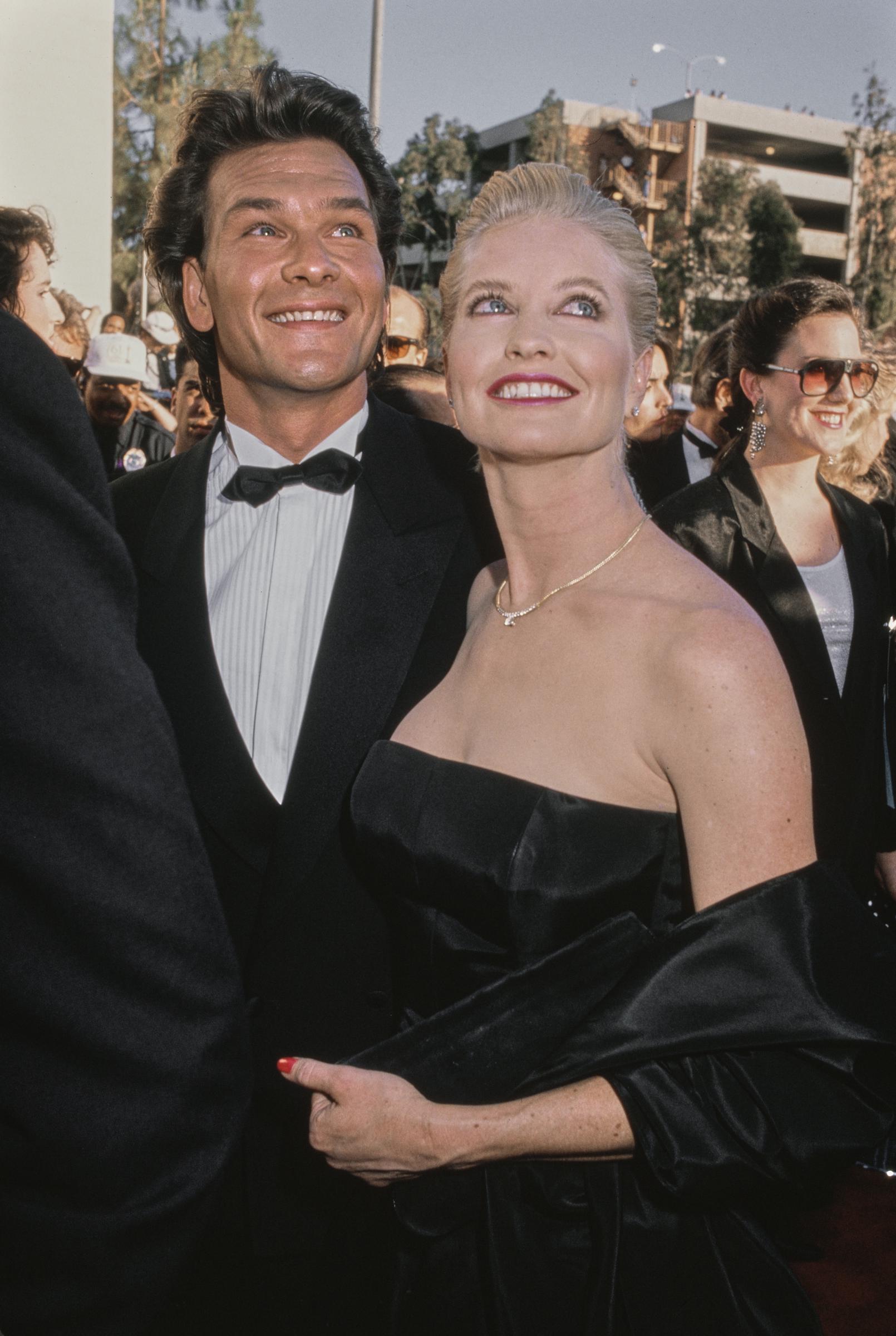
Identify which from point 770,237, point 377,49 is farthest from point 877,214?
point 377,49

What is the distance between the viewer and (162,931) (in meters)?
0.79

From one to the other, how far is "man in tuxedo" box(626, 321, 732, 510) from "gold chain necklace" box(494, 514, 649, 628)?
9.85 ft

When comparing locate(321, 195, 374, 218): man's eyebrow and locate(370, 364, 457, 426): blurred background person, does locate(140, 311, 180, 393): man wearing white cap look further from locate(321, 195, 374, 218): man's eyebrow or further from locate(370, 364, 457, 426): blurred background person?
locate(321, 195, 374, 218): man's eyebrow

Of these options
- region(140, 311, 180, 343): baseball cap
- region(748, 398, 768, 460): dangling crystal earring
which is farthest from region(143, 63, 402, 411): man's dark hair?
region(140, 311, 180, 343): baseball cap

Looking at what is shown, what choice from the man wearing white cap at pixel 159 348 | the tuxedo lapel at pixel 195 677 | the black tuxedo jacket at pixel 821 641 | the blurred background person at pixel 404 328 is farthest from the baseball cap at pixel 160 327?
the tuxedo lapel at pixel 195 677

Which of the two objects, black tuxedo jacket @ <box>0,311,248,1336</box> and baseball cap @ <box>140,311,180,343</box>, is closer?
black tuxedo jacket @ <box>0,311,248,1336</box>

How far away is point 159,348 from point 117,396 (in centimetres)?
336

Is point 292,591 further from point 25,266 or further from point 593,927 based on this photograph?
point 593,927

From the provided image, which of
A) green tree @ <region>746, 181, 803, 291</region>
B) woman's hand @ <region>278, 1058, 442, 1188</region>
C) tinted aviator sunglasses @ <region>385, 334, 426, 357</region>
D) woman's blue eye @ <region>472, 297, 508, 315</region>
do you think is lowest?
woman's hand @ <region>278, 1058, 442, 1188</region>

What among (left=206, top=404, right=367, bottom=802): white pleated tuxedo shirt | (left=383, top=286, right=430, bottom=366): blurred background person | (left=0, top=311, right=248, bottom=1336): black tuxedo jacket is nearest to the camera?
(left=0, top=311, right=248, bottom=1336): black tuxedo jacket

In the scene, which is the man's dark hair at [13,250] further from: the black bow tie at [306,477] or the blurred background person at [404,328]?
the blurred background person at [404,328]

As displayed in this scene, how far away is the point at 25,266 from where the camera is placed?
1.94 meters

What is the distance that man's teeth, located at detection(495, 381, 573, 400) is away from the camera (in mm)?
1785

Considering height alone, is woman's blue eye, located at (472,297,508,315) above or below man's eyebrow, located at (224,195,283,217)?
below
